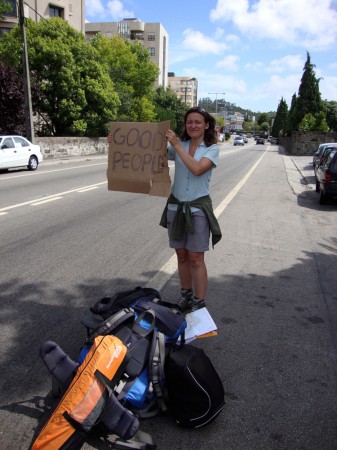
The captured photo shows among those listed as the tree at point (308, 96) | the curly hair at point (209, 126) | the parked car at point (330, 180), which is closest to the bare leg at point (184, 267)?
the curly hair at point (209, 126)

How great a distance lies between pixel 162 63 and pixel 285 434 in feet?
369

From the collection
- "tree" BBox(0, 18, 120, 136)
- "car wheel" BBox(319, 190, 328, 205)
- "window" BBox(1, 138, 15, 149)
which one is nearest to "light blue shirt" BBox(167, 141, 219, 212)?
"car wheel" BBox(319, 190, 328, 205)

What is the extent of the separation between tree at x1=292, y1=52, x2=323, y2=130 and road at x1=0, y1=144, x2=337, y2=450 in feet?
129

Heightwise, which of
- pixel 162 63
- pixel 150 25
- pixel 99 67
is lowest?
pixel 99 67

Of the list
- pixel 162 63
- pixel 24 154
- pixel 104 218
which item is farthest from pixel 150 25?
pixel 104 218

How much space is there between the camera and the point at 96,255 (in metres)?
5.77

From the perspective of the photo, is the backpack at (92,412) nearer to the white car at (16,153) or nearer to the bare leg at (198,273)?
the bare leg at (198,273)

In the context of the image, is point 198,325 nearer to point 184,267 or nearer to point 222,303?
point 184,267

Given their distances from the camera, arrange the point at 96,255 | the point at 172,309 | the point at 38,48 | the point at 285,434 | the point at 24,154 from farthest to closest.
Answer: the point at 38,48 → the point at 24,154 → the point at 96,255 → the point at 172,309 → the point at 285,434

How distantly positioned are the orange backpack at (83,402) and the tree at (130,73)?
36208 mm

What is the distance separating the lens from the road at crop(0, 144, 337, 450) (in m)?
2.56

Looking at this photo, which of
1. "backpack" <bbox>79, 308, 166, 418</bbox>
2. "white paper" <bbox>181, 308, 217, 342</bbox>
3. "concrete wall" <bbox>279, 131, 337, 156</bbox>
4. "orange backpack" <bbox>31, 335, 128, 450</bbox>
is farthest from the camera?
"concrete wall" <bbox>279, 131, 337, 156</bbox>

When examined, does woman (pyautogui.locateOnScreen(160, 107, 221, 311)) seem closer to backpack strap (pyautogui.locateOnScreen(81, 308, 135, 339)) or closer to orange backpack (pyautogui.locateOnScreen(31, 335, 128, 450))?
backpack strap (pyautogui.locateOnScreen(81, 308, 135, 339))

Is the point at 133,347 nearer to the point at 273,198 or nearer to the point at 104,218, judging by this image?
the point at 104,218
